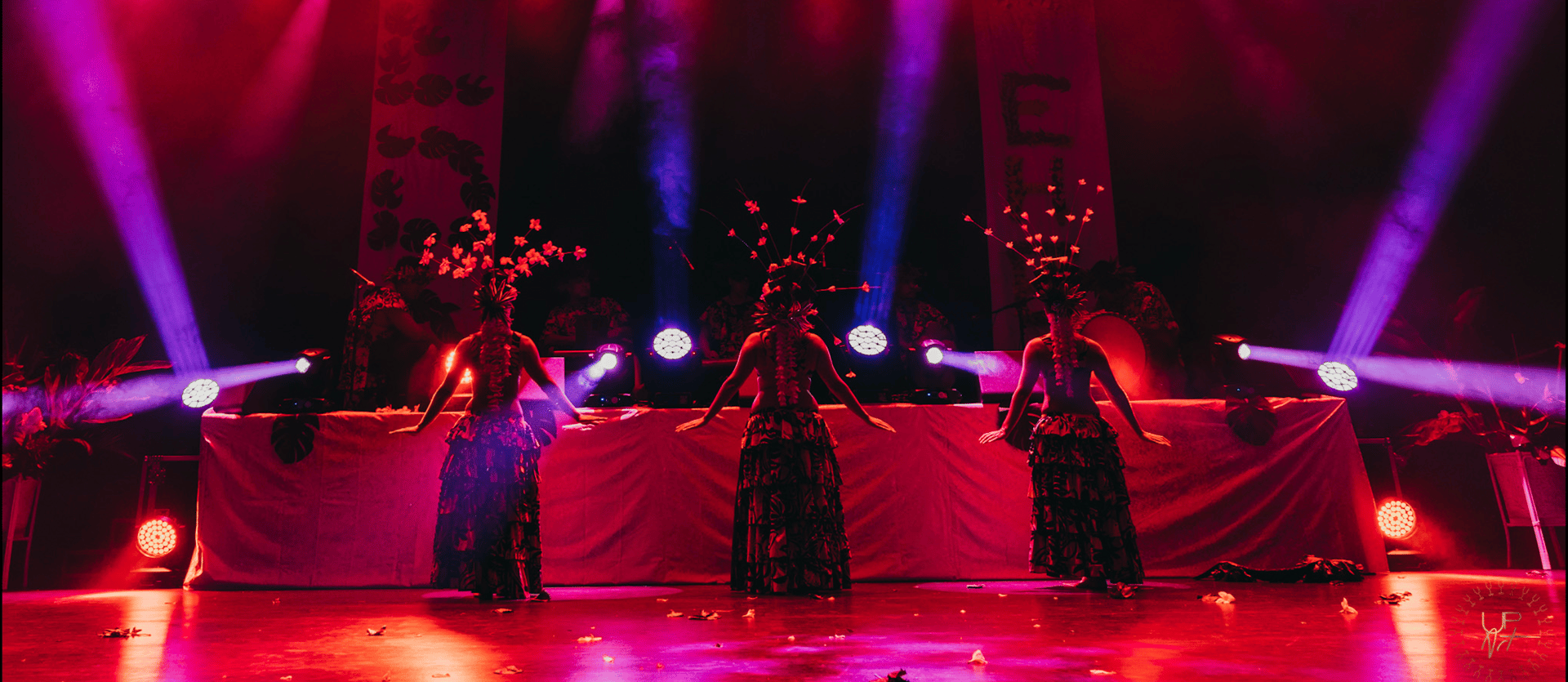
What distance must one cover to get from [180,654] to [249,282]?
190 inches

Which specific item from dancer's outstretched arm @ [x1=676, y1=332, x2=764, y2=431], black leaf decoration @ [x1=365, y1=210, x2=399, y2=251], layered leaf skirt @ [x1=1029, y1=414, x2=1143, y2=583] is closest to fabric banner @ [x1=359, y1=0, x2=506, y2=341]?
black leaf decoration @ [x1=365, y1=210, x2=399, y2=251]

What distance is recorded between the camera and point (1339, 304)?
6.73 meters

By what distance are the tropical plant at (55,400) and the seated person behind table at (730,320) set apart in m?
3.80

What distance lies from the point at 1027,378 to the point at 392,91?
5331mm

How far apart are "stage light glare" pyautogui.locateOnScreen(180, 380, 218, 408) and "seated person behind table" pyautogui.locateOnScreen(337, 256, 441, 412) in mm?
780

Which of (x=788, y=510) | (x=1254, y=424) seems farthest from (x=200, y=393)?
(x=1254, y=424)

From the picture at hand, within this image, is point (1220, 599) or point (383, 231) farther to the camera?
point (383, 231)

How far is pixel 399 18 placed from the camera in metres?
6.91

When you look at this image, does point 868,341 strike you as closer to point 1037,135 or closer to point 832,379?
point 832,379

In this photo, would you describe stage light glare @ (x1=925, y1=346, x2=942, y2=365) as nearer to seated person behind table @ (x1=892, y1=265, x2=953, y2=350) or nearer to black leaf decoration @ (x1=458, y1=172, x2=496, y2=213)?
seated person behind table @ (x1=892, y1=265, x2=953, y2=350)

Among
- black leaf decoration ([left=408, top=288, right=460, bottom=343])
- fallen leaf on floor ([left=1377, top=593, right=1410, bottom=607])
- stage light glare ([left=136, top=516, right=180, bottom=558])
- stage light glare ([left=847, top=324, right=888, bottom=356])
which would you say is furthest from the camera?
stage light glare ([left=847, top=324, right=888, bottom=356])

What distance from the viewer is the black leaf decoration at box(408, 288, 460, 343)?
19.2 ft

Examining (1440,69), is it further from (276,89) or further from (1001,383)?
(276,89)

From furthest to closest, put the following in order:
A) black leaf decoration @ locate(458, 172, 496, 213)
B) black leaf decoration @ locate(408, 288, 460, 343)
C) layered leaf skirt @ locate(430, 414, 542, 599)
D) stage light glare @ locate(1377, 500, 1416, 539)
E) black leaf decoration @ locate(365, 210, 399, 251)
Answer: black leaf decoration @ locate(458, 172, 496, 213) < black leaf decoration @ locate(365, 210, 399, 251) < black leaf decoration @ locate(408, 288, 460, 343) < stage light glare @ locate(1377, 500, 1416, 539) < layered leaf skirt @ locate(430, 414, 542, 599)
